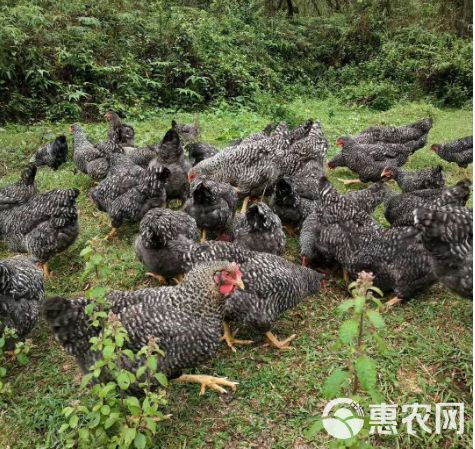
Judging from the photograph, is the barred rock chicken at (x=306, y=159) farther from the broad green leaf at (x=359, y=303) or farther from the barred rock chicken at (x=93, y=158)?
the broad green leaf at (x=359, y=303)

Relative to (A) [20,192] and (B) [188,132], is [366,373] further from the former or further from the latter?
(B) [188,132]

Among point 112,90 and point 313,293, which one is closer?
point 313,293

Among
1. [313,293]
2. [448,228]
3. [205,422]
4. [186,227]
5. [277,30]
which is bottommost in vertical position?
[205,422]

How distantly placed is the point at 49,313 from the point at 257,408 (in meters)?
1.71

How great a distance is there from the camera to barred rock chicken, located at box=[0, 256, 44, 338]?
3.77m

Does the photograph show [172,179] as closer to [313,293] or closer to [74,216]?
[74,216]

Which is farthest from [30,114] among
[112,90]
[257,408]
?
[257,408]

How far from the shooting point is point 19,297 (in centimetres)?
389

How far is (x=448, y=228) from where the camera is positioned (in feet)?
10.1

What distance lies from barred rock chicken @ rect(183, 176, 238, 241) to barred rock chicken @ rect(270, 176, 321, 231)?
0.60 m

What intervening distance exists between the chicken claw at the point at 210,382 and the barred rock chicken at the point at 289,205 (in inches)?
101

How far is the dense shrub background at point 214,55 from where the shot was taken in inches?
452

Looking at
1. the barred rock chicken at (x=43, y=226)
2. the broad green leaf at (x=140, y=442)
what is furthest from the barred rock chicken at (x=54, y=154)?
the broad green leaf at (x=140, y=442)

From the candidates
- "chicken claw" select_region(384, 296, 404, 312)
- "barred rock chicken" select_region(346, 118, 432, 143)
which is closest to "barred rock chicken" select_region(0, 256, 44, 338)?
"chicken claw" select_region(384, 296, 404, 312)
